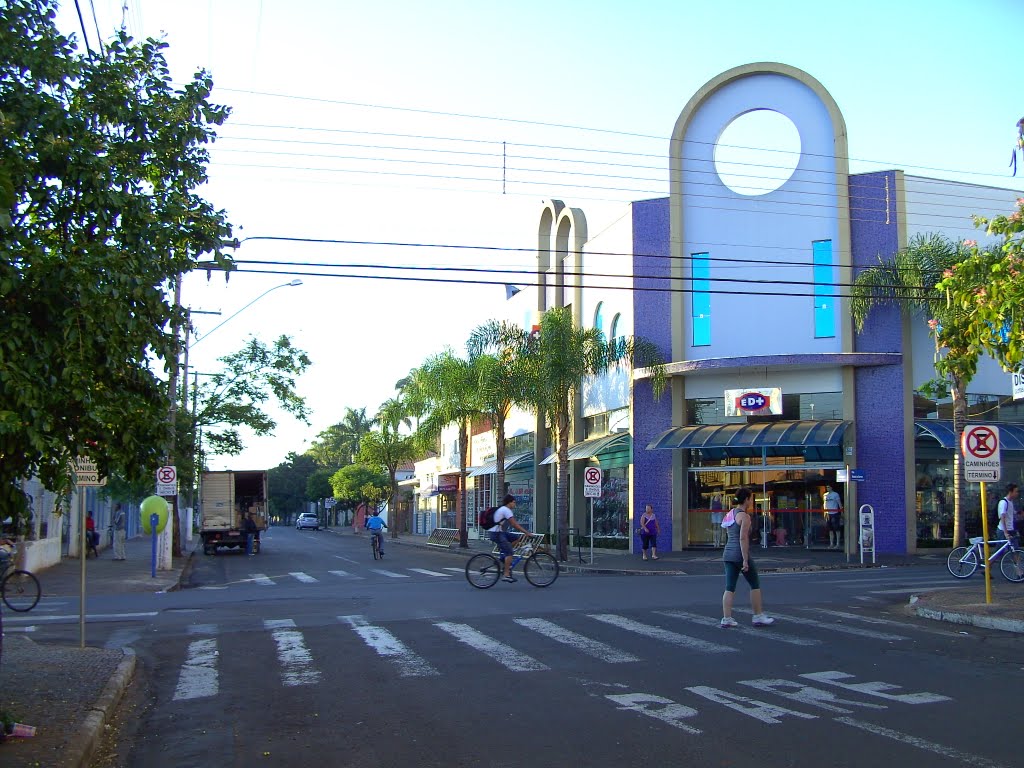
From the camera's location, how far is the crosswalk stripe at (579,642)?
34.3 feet

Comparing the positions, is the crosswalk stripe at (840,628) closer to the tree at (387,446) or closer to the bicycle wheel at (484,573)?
the bicycle wheel at (484,573)

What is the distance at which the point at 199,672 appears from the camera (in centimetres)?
1026

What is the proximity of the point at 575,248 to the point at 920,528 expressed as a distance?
16155 millimetres

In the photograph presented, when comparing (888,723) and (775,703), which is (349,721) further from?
(888,723)

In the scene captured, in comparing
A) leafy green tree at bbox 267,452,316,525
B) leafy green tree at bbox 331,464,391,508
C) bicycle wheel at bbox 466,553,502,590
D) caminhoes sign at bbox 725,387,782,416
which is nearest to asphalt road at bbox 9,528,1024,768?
bicycle wheel at bbox 466,553,502,590

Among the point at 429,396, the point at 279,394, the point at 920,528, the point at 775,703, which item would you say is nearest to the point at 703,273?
the point at 920,528

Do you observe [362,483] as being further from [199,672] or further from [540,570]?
[199,672]

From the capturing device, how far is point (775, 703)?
8.16 m

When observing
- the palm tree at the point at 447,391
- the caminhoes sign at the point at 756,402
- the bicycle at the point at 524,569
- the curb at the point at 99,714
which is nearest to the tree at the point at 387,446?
the palm tree at the point at 447,391

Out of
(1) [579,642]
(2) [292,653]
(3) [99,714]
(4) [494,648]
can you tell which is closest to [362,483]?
(2) [292,653]

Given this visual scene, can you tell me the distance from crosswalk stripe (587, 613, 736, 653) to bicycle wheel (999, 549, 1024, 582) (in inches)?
343

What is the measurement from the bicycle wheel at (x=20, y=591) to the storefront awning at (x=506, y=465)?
26.0 m

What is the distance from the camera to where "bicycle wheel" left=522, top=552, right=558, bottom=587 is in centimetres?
1894

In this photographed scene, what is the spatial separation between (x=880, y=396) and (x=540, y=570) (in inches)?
599
